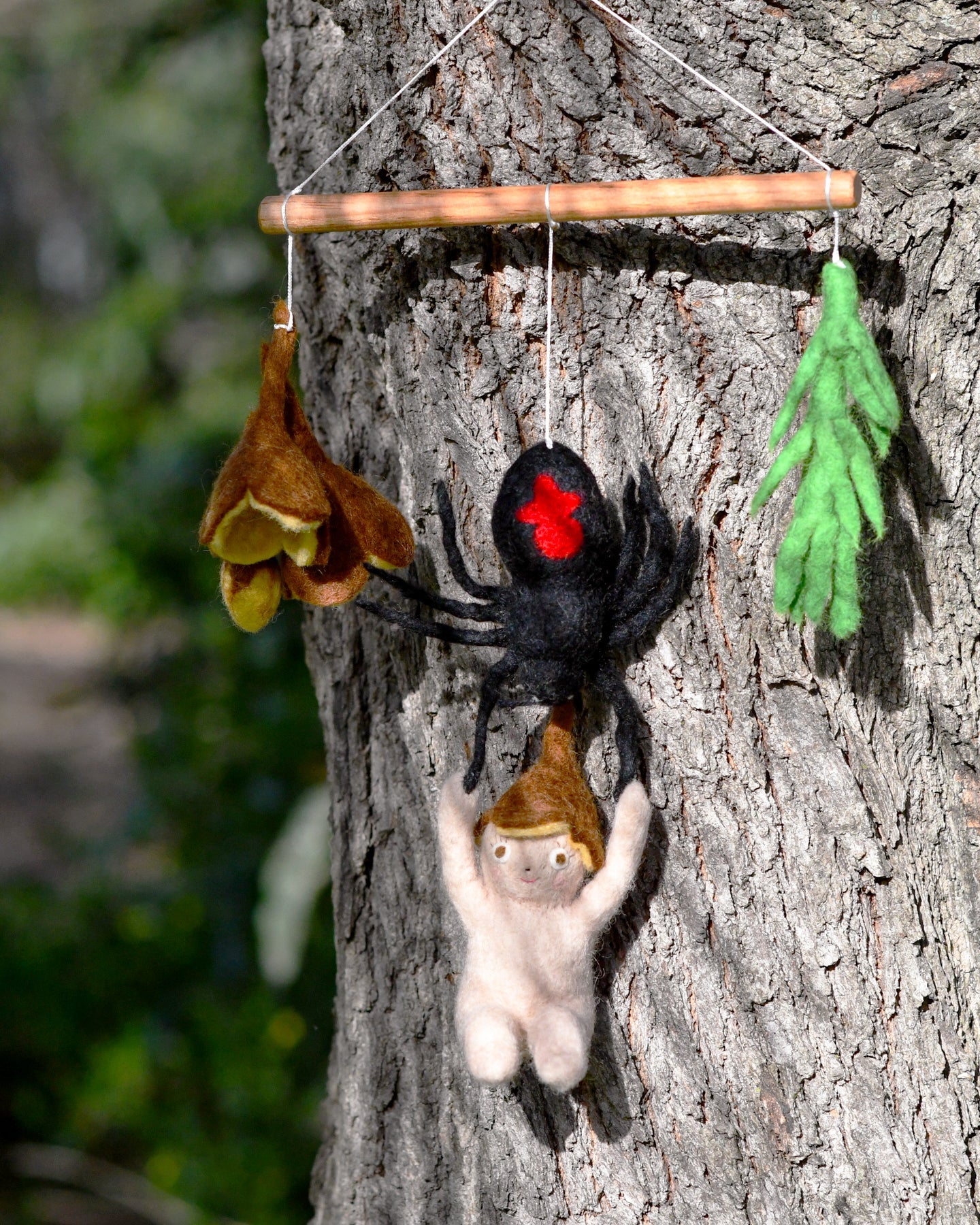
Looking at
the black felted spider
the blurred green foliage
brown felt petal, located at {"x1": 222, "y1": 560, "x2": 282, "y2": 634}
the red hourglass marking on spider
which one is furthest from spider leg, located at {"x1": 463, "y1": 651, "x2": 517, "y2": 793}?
the blurred green foliage

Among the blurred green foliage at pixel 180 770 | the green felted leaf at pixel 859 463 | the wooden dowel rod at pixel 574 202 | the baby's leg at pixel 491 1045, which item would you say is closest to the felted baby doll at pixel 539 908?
the baby's leg at pixel 491 1045

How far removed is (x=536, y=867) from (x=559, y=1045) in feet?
0.50

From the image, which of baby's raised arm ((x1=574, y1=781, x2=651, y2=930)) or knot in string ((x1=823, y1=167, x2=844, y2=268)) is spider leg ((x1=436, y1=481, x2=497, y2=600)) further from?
knot in string ((x1=823, y1=167, x2=844, y2=268))

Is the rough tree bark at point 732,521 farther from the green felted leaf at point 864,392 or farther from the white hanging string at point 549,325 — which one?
the green felted leaf at point 864,392

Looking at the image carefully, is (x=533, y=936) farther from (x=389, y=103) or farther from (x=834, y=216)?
(x=389, y=103)

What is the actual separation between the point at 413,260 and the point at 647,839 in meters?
0.62

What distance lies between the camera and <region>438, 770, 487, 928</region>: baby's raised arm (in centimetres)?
105

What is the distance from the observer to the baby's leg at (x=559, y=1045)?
0.96 m

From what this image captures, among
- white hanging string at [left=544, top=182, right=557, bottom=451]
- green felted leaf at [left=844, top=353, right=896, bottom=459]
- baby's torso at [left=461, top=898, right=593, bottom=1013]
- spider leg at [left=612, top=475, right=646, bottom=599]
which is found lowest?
baby's torso at [left=461, top=898, right=593, bottom=1013]

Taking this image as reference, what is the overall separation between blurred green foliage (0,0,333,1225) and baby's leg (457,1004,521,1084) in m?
1.37

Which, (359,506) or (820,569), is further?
(359,506)

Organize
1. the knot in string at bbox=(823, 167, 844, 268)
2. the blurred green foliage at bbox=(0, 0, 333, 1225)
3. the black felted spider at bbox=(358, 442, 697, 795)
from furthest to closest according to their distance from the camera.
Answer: the blurred green foliage at bbox=(0, 0, 333, 1225) → the black felted spider at bbox=(358, 442, 697, 795) → the knot in string at bbox=(823, 167, 844, 268)

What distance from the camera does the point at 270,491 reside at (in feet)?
3.25

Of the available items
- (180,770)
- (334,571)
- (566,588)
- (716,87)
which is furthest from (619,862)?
(180,770)
